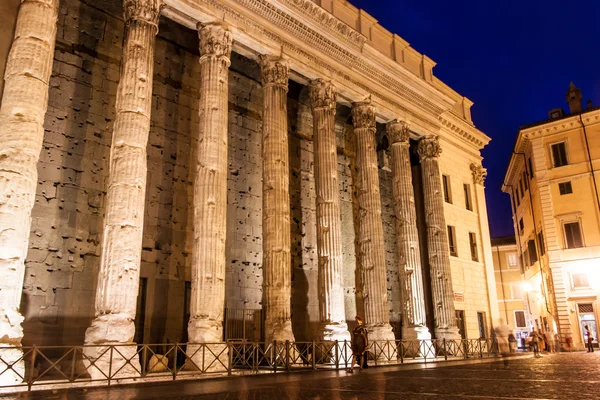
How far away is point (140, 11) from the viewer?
1255 centimetres

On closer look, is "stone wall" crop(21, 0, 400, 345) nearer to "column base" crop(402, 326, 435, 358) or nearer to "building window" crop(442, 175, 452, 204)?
"column base" crop(402, 326, 435, 358)

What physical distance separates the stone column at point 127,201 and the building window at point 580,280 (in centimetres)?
2328

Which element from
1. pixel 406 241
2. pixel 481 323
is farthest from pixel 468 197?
pixel 406 241

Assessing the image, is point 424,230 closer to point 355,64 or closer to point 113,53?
point 355,64

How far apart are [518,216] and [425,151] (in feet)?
65.6

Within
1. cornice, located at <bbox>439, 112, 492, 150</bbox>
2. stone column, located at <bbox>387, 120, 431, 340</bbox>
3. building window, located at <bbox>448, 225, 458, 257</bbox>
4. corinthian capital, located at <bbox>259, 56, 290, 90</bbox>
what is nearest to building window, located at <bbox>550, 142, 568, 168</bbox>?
cornice, located at <bbox>439, 112, 492, 150</bbox>

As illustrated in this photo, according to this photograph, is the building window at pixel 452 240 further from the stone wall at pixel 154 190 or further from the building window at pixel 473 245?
the stone wall at pixel 154 190

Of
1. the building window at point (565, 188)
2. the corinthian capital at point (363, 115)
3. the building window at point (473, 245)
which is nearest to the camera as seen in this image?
the corinthian capital at point (363, 115)

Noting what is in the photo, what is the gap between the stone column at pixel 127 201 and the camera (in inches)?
398

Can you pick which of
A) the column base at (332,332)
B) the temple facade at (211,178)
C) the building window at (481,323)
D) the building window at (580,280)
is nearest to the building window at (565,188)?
the building window at (580,280)

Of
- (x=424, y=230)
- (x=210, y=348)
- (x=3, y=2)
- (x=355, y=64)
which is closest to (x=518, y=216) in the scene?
(x=424, y=230)

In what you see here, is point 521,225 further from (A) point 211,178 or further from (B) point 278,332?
(A) point 211,178

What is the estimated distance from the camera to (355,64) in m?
18.0

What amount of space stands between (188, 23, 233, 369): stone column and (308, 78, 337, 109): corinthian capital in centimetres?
368
